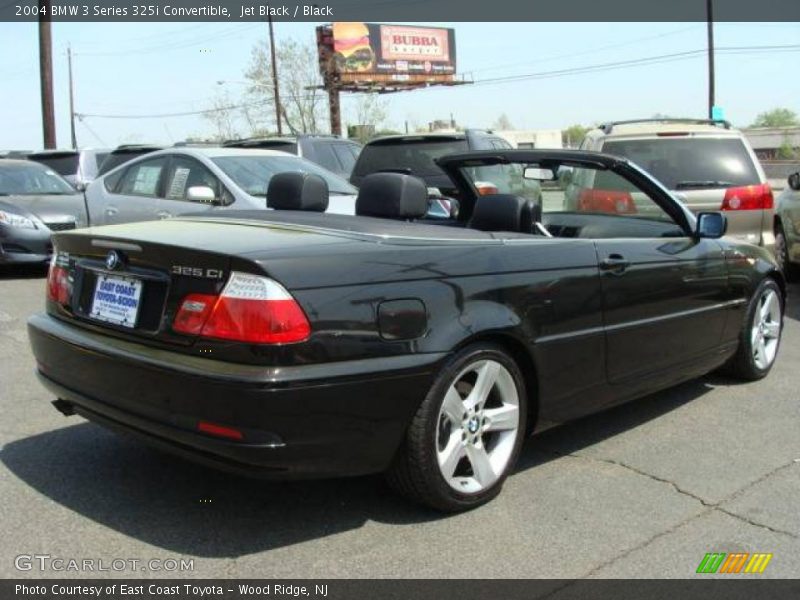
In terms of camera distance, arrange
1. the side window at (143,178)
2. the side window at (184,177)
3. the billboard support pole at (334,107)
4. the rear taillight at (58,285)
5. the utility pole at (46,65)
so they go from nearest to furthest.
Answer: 1. the rear taillight at (58,285)
2. the side window at (184,177)
3. the side window at (143,178)
4. the utility pole at (46,65)
5. the billboard support pole at (334,107)

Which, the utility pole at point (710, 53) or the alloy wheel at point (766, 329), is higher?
the utility pole at point (710, 53)

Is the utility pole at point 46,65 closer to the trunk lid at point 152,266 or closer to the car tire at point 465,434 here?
the trunk lid at point 152,266

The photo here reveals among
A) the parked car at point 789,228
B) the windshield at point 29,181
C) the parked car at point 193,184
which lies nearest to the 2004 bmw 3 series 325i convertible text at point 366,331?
the parked car at point 193,184

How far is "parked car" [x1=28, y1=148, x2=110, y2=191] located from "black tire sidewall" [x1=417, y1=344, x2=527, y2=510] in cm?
1514

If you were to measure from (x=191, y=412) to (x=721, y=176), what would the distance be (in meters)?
6.37

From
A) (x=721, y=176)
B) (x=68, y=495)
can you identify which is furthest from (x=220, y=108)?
(x=68, y=495)

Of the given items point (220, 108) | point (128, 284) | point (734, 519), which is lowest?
point (734, 519)

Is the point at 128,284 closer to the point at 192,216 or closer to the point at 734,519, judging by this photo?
the point at 192,216

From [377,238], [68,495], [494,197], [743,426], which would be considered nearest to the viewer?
[377,238]

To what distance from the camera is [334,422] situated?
297cm

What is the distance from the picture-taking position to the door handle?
4.05 m

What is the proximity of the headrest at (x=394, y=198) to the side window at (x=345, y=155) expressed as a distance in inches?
386

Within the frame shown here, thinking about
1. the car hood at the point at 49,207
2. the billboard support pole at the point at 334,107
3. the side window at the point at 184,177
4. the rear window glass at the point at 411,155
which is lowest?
the car hood at the point at 49,207

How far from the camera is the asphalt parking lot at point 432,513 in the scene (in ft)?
9.95
